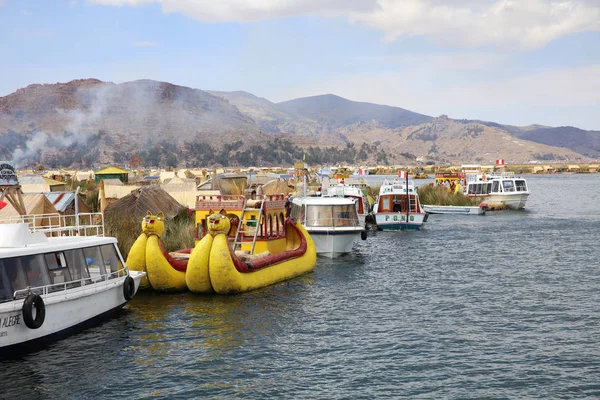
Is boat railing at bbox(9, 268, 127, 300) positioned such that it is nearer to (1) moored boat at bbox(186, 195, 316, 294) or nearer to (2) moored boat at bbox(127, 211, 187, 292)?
(2) moored boat at bbox(127, 211, 187, 292)

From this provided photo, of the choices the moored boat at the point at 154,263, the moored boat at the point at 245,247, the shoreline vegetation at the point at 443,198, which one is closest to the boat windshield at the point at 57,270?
the moored boat at the point at 154,263

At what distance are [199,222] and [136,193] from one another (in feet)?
36.6

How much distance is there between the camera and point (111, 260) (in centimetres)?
2153

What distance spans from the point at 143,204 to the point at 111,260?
618 inches

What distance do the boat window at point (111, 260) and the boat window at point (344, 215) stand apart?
1482cm

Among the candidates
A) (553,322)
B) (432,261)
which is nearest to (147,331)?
(553,322)

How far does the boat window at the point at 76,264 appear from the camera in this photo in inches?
761

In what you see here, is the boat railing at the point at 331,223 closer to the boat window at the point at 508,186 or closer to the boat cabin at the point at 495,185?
the boat cabin at the point at 495,185

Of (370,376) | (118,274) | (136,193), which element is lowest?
(370,376)

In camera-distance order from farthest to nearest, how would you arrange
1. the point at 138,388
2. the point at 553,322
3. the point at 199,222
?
the point at 199,222 → the point at 553,322 → the point at 138,388

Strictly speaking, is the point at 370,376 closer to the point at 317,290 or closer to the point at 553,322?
the point at 553,322

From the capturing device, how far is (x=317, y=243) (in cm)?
3447

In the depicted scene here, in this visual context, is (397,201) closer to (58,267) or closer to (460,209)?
(460,209)

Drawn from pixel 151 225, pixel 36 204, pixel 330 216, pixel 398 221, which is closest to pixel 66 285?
pixel 151 225
